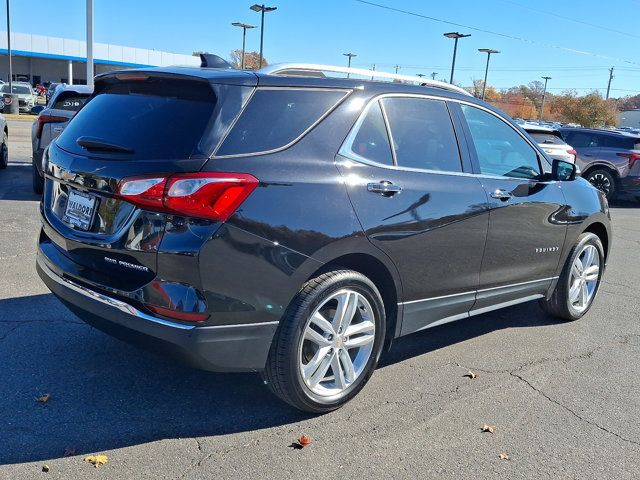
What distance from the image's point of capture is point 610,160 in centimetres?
1451

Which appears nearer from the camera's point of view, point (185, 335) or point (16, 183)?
point (185, 335)

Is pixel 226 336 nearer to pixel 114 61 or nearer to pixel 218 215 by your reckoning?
pixel 218 215

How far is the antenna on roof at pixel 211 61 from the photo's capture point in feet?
12.8

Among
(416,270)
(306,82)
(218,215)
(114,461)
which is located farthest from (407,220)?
(114,461)

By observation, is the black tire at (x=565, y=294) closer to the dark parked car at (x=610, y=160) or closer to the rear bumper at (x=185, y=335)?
the rear bumper at (x=185, y=335)

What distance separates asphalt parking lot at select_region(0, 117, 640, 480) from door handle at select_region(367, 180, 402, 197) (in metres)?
1.25

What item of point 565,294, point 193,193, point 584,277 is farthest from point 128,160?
point 584,277

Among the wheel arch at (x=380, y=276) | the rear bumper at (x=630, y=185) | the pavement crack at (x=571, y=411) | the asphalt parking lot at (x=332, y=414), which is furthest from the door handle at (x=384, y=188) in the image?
the rear bumper at (x=630, y=185)

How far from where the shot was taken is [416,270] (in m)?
3.76

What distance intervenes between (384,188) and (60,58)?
214 ft

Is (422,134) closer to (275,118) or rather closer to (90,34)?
(275,118)

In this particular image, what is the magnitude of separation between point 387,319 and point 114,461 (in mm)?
1759

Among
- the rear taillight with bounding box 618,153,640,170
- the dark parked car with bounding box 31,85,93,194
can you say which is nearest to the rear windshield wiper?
the dark parked car with bounding box 31,85,93,194

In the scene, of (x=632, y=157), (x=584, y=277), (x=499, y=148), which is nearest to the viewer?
(x=499, y=148)
